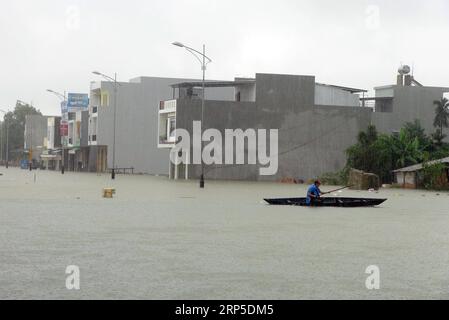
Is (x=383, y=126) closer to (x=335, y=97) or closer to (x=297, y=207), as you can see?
(x=335, y=97)

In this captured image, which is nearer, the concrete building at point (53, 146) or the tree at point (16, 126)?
the concrete building at point (53, 146)

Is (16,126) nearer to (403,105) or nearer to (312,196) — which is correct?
(403,105)

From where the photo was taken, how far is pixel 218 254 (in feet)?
51.2

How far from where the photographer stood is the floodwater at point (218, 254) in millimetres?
11453

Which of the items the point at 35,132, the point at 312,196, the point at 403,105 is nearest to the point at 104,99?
the point at 403,105

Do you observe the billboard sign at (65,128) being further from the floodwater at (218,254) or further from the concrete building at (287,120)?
the floodwater at (218,254)

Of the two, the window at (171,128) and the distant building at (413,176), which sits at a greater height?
the window at (171,128)

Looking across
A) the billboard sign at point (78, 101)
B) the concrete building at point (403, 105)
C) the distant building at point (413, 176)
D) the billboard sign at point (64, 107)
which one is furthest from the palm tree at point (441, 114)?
the billboard sign at point (64, 107)

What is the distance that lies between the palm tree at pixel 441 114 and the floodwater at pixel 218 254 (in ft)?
191

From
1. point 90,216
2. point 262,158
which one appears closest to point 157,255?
point 90,216

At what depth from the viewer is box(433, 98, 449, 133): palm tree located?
3310 inches

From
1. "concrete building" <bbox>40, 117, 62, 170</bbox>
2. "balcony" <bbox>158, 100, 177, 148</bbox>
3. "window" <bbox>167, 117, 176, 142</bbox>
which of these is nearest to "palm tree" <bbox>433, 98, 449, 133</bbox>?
"window" <bbox>167, 117, 176, 142</bbox>

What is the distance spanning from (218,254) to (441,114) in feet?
239

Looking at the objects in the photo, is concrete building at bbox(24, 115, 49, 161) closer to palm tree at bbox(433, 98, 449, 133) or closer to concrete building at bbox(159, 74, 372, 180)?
concrete building at bbox(159, 74, 372, 180)
